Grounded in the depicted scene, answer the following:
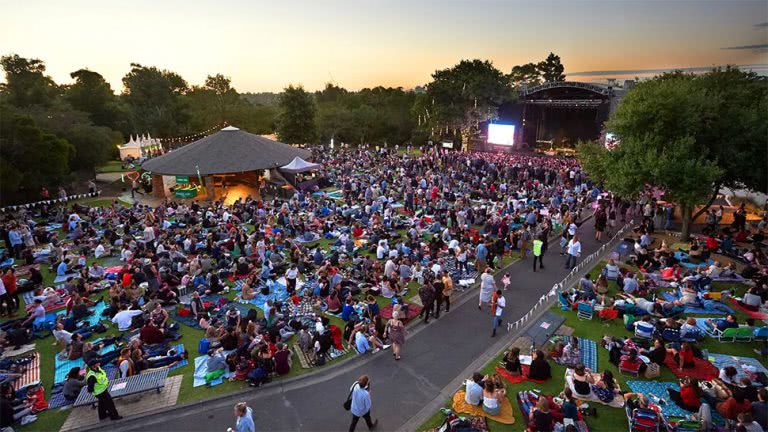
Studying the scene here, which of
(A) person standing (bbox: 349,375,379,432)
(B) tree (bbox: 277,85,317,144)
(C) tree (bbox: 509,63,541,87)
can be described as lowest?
(A) person standing (bbox: 349,375,379,432)

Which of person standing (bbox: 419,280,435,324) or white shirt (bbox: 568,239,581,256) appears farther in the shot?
white shirt (bbox: 568,239,581,256)

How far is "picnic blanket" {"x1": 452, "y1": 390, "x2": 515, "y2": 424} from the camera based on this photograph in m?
7.70

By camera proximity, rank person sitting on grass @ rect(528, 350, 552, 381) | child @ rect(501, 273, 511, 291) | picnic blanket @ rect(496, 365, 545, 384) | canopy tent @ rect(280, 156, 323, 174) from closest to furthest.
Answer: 1. person sitting on grass @ rect(528, 350, 552, 381)
2. picnic blanket @ rect(496, 365, 545, 384)
3. child @ rect(501, 273, 511, 291)
4. canopy tent @ rect(280, 156, 323, 174)

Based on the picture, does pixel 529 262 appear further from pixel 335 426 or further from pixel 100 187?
pixel 100 187

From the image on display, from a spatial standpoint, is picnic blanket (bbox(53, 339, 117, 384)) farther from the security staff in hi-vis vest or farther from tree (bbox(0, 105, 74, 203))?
tree (bbox(0, 105, 74, 203))

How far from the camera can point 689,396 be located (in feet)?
25.6

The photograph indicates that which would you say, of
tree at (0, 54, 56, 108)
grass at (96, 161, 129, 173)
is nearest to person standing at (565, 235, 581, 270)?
grass at (96, 161, 129, 173)

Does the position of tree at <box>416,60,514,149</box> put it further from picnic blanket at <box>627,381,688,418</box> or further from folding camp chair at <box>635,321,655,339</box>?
picnic blanket at <box>627,381,688,418</box>

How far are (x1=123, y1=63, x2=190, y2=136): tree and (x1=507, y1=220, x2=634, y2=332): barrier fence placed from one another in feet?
189

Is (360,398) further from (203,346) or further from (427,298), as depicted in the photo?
(203,346)

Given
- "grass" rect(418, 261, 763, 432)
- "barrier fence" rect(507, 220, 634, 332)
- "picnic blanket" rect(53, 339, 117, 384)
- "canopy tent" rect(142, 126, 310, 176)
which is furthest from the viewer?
"canopy tent" rect(142, 126, 310, 176)

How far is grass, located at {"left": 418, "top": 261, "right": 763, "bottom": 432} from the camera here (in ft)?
25.0

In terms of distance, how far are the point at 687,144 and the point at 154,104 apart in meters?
65.9

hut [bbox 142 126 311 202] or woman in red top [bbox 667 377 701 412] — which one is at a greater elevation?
hut [bbox 142 126 311 202]
